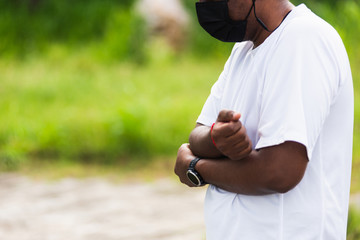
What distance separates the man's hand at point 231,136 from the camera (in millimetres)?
1521

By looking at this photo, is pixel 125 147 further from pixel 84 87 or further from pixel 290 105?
pixel 290 105

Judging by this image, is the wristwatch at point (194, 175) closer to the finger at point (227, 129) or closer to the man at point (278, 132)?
the man at point (278, 132)

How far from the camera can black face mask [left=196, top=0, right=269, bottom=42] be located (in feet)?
5.72

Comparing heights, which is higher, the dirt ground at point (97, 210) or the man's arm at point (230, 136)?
the man's arm at point (230, 136)

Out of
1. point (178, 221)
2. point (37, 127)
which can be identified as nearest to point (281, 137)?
point (178, 221)

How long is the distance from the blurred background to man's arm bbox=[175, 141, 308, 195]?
2.44 meters

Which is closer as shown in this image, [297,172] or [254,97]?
[297,172]

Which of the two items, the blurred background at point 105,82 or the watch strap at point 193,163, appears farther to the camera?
the blurred background at point 105,82

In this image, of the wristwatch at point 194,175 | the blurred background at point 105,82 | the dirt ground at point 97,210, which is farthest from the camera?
the blurred background at point 105,82

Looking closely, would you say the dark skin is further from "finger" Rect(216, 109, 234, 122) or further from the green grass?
the green grass

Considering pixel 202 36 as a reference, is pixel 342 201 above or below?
above

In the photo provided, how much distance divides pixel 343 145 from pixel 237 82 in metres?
0.34

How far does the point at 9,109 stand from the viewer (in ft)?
25.1

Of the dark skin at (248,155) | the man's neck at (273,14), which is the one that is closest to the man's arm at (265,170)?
the dark skin at (248,155)
